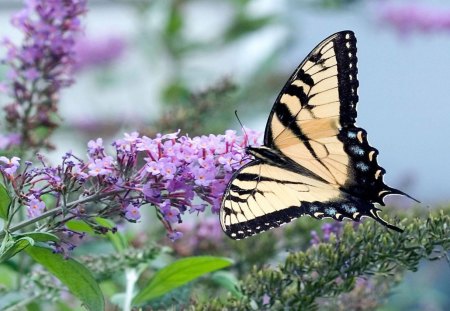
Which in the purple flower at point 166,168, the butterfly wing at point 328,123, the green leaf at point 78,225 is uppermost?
the butterfly wing at point 328,123

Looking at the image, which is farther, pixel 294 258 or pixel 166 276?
pixel 166 276

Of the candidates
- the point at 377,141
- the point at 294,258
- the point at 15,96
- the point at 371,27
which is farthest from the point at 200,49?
the point at 294,258

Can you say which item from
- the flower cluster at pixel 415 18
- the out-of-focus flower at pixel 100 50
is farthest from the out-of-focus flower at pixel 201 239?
the out-of-focus flower at pixel 100 50

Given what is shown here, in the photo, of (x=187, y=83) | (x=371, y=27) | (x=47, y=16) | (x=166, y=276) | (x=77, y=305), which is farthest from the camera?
(x=371, y=27)

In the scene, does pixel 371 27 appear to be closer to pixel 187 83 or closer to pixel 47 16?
pixel 187 83

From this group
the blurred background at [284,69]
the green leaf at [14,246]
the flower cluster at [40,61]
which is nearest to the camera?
the green leaf at [14,246]

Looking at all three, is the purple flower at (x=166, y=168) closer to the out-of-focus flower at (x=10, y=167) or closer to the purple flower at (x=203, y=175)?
the purple flower at (x=203, y=175)

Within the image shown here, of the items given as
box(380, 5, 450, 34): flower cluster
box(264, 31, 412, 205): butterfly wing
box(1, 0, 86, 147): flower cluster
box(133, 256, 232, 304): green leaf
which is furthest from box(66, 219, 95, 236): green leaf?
box(380, 5, 450, 34): flower cluster
